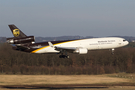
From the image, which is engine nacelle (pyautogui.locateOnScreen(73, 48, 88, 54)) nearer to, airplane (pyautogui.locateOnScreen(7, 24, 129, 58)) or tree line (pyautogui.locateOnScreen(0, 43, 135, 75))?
airplane (pyautogui.locateOnScreen(7, 24, 129, 58))

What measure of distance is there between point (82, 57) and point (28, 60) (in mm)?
27368

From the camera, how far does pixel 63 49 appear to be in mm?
55906

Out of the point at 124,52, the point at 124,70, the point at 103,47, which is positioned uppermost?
the point at 103,47

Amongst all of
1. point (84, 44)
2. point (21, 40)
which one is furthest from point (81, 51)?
point (21, 40)

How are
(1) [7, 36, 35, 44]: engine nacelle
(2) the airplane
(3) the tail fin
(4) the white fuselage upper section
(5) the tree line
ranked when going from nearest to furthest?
(1) [7, 36, 35, 44]: engine nacelle → (2) the airplane → (4) the white fuselage upper section → (3) the tail fin → (5) the tree line

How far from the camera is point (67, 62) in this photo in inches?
4419

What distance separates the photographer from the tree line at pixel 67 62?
337 ft

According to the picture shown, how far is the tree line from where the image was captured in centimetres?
10262

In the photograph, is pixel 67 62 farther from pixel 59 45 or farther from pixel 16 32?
pixel 59 45

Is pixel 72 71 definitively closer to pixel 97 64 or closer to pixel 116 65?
pixel 97 64

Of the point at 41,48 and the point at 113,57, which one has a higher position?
the point at 41,48

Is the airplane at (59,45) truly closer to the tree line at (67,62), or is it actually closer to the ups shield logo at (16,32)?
the ups shield logo at (16,32)

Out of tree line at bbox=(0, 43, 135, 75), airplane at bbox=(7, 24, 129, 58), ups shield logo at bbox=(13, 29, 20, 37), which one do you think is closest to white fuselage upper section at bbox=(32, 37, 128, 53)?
airplane at bbox=(7, 24, 129, 58)

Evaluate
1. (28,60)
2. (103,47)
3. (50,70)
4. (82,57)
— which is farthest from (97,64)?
(103,47)
